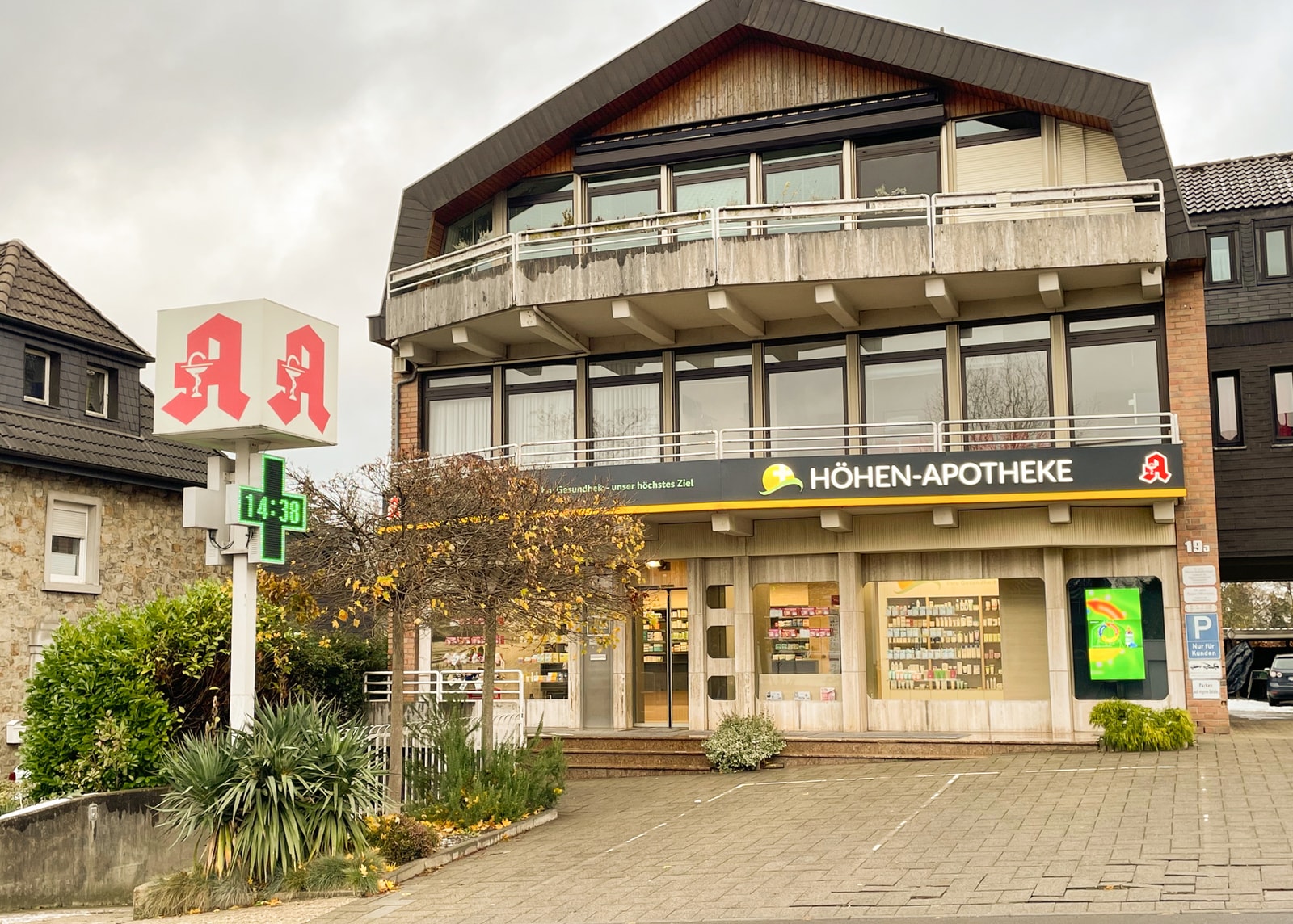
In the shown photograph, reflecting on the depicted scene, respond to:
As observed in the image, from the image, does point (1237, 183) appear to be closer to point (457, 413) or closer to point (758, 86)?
point (758, 86)

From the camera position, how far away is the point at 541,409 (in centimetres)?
2212

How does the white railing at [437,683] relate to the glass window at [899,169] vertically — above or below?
below

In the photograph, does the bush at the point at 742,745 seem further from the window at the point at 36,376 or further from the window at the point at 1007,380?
the window at the point at 36,376

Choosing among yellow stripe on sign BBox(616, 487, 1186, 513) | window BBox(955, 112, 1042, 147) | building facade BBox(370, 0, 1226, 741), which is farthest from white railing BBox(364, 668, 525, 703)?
window BBox(955, 112, 1042, 147)

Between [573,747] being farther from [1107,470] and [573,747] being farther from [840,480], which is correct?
[1107,470]

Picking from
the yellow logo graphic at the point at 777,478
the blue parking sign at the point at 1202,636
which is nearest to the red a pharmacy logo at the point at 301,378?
the yellow logo graphic at the point at 777,478

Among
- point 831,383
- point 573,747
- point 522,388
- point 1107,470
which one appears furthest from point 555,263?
point 1107,470

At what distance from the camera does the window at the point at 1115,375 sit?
18.8 m

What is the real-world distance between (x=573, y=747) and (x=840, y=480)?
222 inches

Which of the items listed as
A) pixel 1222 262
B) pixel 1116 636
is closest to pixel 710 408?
pixel 1116 636

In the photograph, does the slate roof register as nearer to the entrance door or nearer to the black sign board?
the black sign board

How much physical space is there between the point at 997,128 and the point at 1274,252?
20.4ft

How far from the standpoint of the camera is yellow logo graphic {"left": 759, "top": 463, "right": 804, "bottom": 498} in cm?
1867

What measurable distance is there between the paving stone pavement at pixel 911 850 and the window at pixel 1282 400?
641 centimetres
